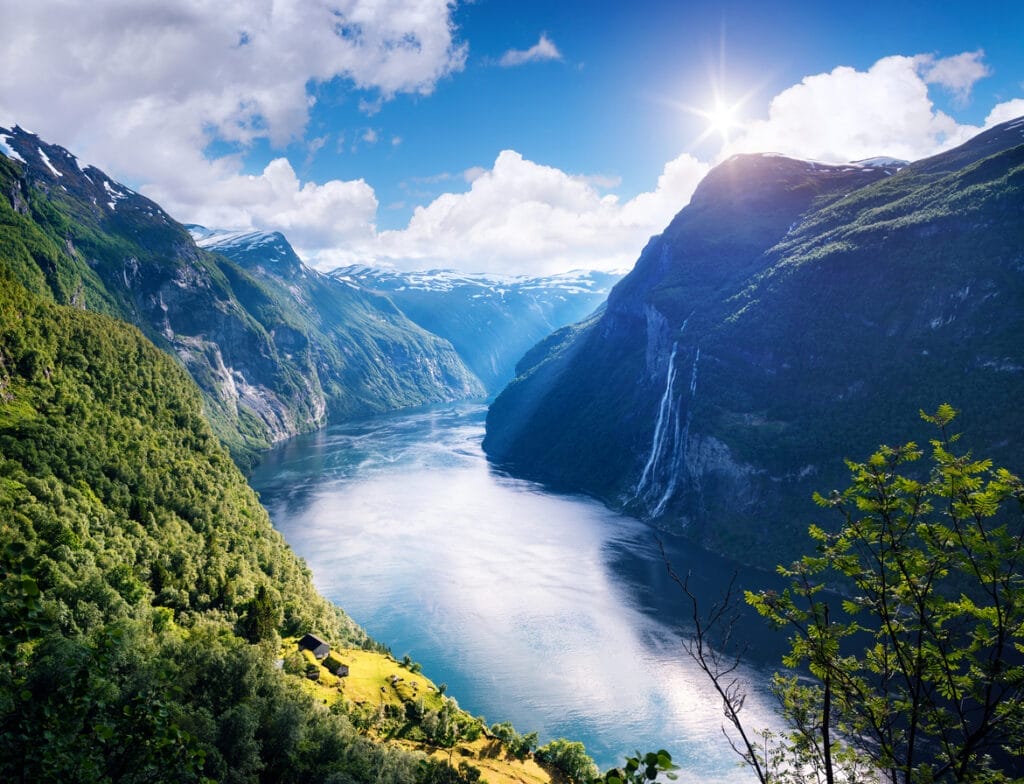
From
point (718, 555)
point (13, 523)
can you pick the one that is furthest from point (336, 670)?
point (718, 555)

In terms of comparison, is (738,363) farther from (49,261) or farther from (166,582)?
(49,261)

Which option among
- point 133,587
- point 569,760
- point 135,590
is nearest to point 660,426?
point 569,760

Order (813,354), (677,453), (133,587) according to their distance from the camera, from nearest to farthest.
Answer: (133,587)
(813,354)
(677,453)

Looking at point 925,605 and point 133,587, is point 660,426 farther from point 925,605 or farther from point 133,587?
point 925,605

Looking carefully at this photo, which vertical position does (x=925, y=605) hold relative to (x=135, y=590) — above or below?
above

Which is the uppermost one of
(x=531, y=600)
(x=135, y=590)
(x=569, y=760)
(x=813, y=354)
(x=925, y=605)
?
(x=813, y=354)

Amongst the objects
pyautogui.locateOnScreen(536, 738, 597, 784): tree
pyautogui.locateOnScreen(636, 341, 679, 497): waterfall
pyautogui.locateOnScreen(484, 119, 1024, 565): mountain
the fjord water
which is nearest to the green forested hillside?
the fjord water
